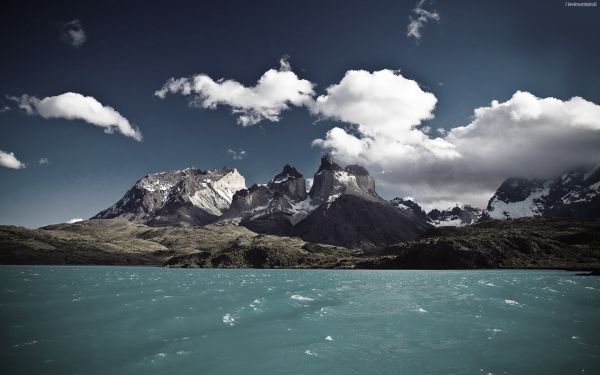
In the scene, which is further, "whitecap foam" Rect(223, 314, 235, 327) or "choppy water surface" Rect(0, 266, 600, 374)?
"whitecap foam" Rect(223, 314, 235, 327)

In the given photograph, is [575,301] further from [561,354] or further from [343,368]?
[343,368]

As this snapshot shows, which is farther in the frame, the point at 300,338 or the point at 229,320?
the point at 229,320

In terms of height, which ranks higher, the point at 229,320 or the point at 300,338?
the point at 229,320

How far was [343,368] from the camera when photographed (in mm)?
27656

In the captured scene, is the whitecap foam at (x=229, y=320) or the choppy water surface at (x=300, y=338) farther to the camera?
the whitecap foam at (x=229, y=320)

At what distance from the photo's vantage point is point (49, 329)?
130 ft

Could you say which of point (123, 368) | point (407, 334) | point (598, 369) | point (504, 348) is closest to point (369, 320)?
point (407, 334)

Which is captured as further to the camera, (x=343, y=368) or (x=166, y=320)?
(x=166, y=320)

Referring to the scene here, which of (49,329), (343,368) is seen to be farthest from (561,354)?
(49,329)

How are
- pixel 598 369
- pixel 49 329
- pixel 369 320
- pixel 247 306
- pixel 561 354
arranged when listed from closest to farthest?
pixel 598 369 < pixel 561 354 < pixel 49 329 < pixel 369 320 < pixel 247 306

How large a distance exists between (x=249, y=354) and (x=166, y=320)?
17518mm

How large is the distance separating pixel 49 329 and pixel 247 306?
23.7 metres

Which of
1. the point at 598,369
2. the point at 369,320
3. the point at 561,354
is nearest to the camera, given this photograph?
the point at 598,369

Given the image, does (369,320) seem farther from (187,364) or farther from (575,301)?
(575,301)
